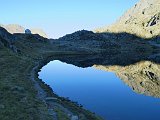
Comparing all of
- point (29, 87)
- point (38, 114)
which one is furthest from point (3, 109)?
point (29, 87)

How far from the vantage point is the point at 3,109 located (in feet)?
110

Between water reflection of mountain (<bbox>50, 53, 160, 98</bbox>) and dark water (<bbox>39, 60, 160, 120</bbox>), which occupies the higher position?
water reflection of mountain (<bbox>50, 53, 160, 98</bbox>)

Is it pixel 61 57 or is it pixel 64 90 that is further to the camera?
pixel 61 57

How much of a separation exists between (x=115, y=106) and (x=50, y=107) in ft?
49.0

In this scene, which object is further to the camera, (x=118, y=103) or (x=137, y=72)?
(x=137, y=72)

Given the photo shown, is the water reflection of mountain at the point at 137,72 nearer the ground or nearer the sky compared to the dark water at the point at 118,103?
nearer the sky

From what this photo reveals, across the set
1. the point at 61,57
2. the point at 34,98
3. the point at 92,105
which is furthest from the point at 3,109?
the point at 61,57

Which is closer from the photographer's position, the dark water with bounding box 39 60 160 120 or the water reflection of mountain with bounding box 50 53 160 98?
the dark water with bounding box 39 60 160 120

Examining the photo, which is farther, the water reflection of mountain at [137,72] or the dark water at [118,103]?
the water reflection of mountain at [137,72]

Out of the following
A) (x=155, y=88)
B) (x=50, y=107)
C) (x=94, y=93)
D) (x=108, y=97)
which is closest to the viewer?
(x=50, y=107)

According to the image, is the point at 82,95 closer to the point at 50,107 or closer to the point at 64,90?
the point at 64,90

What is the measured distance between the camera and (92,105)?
48.6 meters

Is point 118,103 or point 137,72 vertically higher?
point 137,72

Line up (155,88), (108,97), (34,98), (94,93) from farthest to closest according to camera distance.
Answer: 1. (155,88)
2. (94,93)
3. (108,97)
4. (34,98)
